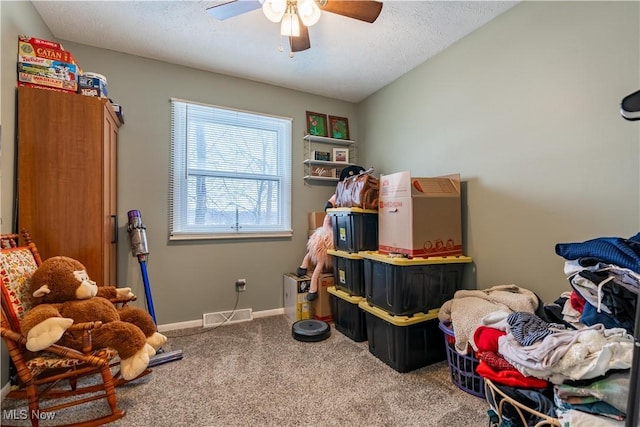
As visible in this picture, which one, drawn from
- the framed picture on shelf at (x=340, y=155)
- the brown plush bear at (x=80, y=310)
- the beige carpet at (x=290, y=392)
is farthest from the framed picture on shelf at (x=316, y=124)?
the brown plush bear at (x=80, y=310)

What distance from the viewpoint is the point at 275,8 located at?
1.67m

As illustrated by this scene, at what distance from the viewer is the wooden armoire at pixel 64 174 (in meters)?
1.82

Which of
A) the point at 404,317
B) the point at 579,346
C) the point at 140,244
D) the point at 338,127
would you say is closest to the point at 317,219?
the point at 338,127

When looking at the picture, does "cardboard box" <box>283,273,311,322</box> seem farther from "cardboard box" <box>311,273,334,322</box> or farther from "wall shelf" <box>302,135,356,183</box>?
"wall shelf" <box>302,135,356,183</box>

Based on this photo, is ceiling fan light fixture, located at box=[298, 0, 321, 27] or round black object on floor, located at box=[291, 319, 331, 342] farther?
round black object on floor, located at box=[291, 319, 331, 342]

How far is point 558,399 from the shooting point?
1.06m

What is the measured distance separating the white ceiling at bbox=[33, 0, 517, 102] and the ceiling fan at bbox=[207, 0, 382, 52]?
417 mm

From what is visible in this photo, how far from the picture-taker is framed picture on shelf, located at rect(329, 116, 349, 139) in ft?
11.8

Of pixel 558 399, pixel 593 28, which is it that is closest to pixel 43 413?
pixel 558 399

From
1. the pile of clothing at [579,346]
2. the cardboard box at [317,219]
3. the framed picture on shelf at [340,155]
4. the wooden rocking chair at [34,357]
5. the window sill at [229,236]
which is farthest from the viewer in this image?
the framed picture on shelf at [340,155]

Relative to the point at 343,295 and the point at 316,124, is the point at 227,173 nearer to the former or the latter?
the point at 316,124

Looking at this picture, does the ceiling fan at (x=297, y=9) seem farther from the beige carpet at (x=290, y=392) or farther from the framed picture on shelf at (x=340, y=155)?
the beige carpet at (x=290, y=392)

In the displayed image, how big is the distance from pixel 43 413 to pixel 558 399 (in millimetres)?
2395

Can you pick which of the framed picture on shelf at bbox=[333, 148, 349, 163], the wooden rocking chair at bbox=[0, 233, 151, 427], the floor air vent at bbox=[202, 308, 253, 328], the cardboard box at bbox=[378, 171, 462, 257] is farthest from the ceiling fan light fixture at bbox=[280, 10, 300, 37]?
the floor air vent at bbox=[202, 308, 253, 328]
